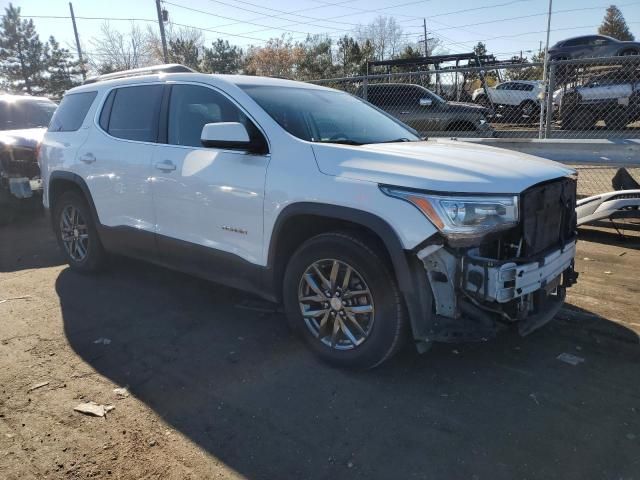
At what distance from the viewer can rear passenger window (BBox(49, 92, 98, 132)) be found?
17.1ft

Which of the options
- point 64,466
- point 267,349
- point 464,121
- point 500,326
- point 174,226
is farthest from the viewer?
point 464,121

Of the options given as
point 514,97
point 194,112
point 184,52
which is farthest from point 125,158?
point 184,52

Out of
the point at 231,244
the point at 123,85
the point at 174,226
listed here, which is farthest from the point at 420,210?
the point at 123,85

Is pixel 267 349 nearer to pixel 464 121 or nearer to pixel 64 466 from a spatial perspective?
pixel 64 466

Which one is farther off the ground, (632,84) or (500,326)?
(632,84)

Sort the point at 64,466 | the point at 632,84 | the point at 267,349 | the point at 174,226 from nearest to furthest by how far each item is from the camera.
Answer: the point at 64,466 → the point at 267,349 → the point at 174,226 → the point at 632,84

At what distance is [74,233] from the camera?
17.8 ft

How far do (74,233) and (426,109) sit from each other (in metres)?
8.42

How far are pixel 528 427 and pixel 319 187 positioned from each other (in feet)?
5.84

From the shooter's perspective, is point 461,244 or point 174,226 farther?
point 174,226

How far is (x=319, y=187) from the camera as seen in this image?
3.21 metres

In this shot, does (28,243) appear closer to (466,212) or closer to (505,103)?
(466,212)

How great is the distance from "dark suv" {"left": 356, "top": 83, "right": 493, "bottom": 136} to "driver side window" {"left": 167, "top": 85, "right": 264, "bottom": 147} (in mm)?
7854

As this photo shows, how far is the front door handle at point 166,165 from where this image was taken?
4.09 metres
